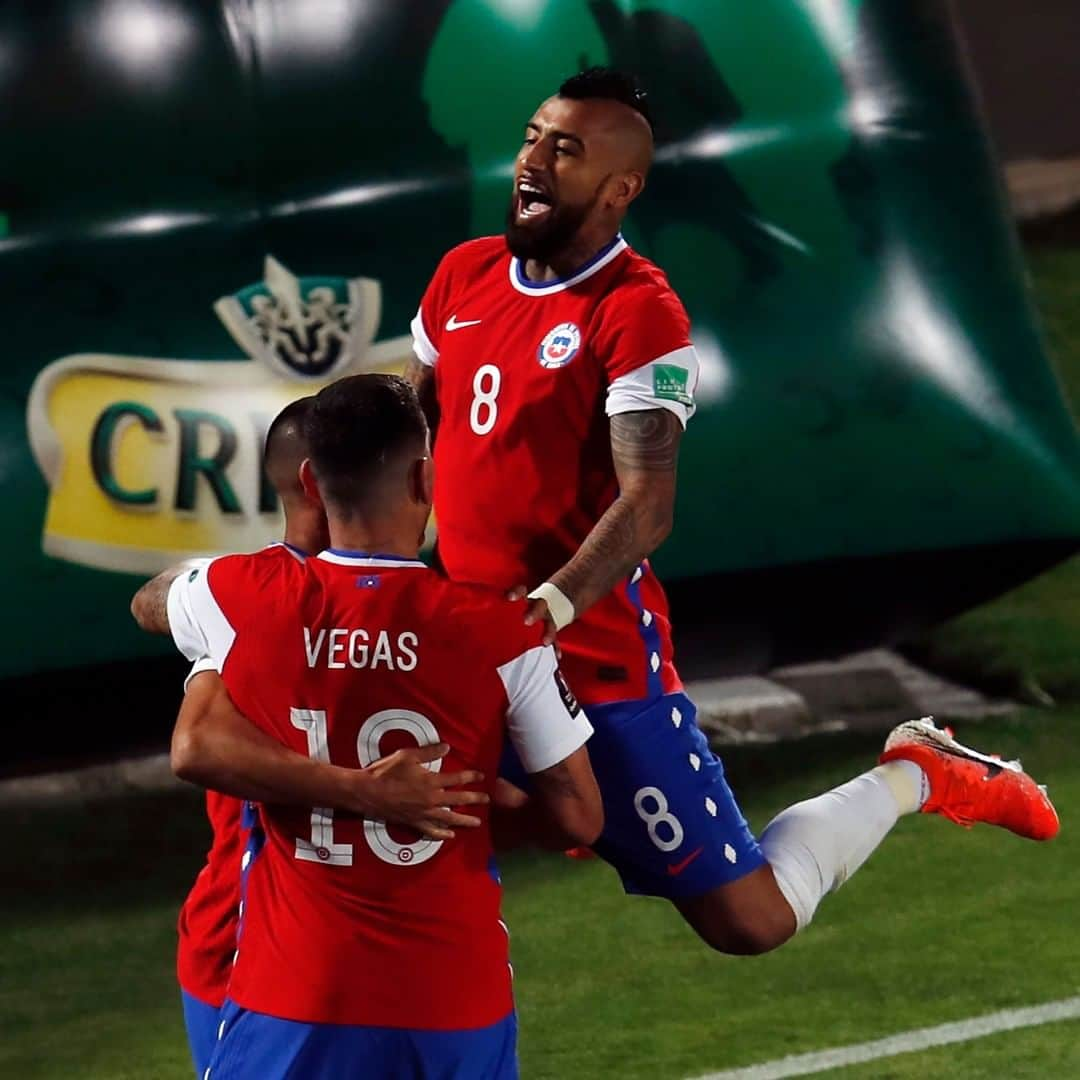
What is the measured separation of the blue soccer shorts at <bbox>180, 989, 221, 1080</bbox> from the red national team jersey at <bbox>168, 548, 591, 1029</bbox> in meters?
0.52

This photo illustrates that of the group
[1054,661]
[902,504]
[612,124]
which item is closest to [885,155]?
[902,504]

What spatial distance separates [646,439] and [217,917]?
3.49 ft

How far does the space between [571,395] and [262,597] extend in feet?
3.57

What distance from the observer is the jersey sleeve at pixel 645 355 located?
3.66 metres

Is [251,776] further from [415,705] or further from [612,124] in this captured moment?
[612,124]

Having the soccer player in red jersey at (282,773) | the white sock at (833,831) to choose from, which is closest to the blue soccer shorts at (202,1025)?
the soccer player in red jersey at (282,773)

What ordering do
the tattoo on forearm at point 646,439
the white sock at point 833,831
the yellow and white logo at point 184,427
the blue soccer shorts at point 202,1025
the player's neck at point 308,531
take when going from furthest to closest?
the yellow and white logo at point 184,427 → the white sock at point 833,831 → the tattoo on forearm at point 646,439 → the blue soccer shorts at point 202,1025 → the player's neck at point 308,531

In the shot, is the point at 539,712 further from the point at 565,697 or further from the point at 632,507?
the point at 632,507

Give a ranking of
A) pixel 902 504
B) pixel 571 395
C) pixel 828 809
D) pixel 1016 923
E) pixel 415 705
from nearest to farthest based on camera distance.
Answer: pixel 415 705, pixel 571 395, pixel 828 809, pixel 1016 923, pixel 902 504

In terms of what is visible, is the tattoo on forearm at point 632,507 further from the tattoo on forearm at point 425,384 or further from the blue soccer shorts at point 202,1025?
the blue soccer shorts at point 202,1025

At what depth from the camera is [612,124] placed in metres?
3.86

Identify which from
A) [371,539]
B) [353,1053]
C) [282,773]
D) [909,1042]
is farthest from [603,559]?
[909,1042]

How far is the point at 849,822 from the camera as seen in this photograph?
412 cm

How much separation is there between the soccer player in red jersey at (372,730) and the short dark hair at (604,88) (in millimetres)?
1230
